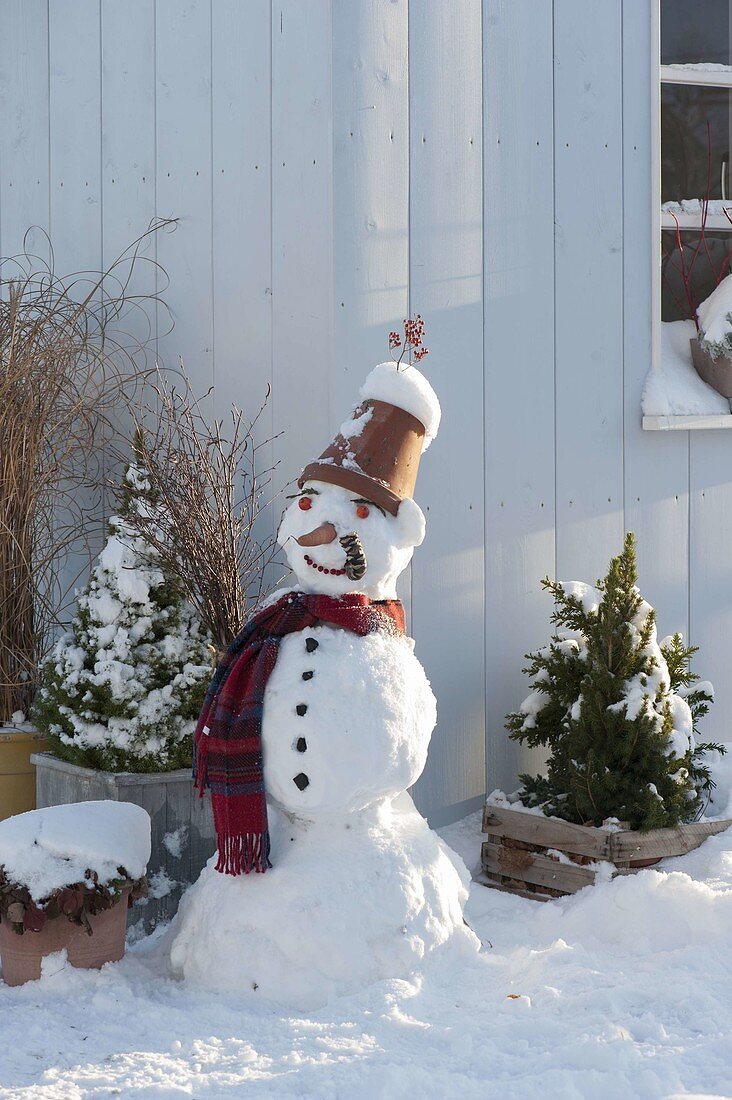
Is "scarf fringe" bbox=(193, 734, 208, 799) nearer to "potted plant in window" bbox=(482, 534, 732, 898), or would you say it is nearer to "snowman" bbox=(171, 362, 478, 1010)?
"snowman" bbox=(171, 362, 478, 1010)

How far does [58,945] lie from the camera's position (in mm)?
2926

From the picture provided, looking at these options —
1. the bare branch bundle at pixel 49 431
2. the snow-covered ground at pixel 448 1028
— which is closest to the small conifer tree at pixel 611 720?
the snow-covered ground at pixel 448 1028

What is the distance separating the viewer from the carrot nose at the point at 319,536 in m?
2.95

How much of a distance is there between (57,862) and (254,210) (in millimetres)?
2289

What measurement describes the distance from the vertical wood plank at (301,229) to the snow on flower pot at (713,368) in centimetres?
157

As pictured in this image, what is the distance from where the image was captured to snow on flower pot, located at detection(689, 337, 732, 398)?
15.0 ft

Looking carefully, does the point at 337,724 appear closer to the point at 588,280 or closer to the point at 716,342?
the point at 588,280

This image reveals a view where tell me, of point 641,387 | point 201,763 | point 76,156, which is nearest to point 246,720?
point 201,763

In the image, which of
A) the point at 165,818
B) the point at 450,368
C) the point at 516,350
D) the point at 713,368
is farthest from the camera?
the point at 713,368

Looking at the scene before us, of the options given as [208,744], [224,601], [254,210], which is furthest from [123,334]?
[208,744]

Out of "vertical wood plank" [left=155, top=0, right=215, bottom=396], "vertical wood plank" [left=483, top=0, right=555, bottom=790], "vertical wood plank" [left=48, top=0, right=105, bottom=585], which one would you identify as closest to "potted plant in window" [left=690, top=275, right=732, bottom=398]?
"vertical wood plank" [left=483, top=0, right=555, bottom=790]

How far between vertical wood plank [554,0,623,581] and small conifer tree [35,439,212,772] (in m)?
1.44

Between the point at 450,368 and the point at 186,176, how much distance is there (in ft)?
4.01

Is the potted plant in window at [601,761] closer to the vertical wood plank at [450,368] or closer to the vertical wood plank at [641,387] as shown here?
the vertical wood plank at [450,368]
